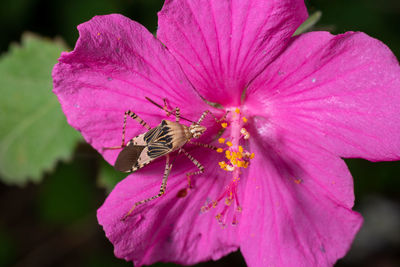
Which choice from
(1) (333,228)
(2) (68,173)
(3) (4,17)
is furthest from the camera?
(2) (68,173)

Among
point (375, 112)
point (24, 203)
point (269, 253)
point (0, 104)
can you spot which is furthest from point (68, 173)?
point (375, 112)

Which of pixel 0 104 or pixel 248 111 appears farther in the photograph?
pixel 0 104

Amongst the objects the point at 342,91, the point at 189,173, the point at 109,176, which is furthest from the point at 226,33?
the point at 109,176

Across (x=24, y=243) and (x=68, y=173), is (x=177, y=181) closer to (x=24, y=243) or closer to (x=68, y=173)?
(x=68, y=173)

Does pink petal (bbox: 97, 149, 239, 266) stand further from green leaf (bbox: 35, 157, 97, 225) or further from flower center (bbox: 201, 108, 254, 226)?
green leaf (bbox: 35, 157, 97, 225)

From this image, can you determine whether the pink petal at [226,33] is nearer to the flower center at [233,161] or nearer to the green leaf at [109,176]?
the flower center at [233,161]

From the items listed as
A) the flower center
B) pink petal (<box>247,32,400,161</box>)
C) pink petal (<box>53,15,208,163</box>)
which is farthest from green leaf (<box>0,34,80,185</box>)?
pink petal (<box>247,32,400,161</box>)

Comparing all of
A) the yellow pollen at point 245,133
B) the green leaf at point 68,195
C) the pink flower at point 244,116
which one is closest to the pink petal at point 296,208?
the pink flower at point 244,116
